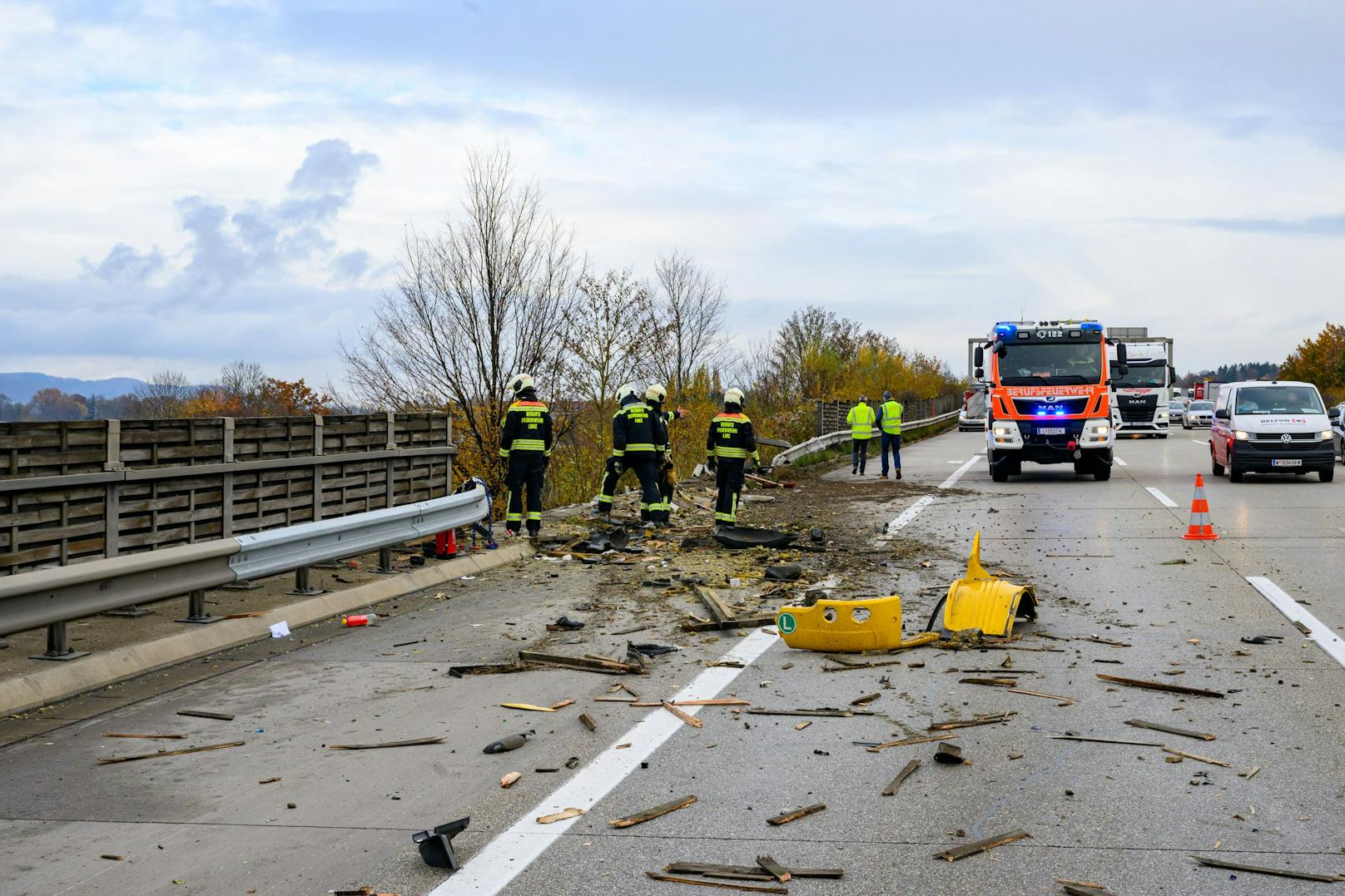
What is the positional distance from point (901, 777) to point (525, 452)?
9844 mm

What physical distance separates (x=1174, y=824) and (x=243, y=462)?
29.2ft

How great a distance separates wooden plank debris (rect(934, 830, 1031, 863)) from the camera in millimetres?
4484

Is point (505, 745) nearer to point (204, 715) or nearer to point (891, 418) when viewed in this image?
point (204, 715)

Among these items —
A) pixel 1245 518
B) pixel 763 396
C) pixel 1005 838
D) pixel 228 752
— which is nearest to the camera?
pixel 1005 838

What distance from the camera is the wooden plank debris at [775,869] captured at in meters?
4.29

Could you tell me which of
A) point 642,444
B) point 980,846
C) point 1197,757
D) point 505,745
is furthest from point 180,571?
point 642,444

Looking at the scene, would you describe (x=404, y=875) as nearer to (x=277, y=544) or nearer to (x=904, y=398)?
(x=277, y=544)

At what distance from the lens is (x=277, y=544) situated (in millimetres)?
9227

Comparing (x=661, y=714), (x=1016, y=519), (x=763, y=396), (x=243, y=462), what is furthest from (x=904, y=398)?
(x=661, y=714)

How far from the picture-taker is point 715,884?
4.27m

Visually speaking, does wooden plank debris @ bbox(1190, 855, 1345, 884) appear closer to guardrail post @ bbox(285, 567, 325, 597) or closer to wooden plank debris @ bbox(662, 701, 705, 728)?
wooden plank debris @ bbox(662, 701, 705, 728)

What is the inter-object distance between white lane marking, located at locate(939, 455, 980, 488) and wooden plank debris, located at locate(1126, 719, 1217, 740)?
1839 centimetres

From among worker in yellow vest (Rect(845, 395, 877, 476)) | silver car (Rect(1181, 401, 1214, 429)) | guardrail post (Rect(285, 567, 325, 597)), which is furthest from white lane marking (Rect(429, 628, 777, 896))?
silver car (Rect(1181, 401, 1214, 429))

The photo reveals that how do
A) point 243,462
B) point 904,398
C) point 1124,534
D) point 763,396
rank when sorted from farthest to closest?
point 904,398 < point 763,396 < point 1124,534 < point 243,462
